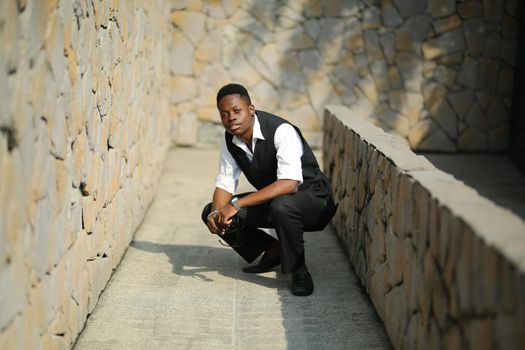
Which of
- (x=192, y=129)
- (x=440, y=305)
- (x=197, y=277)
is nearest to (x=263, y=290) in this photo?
(x=197, y=277)

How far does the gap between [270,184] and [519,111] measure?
4866mm

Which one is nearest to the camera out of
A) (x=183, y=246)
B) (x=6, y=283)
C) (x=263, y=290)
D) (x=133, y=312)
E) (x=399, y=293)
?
(x=6, y=283)

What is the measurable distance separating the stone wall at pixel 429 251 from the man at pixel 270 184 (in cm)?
34

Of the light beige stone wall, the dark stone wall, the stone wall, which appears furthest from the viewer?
the dark stone wall

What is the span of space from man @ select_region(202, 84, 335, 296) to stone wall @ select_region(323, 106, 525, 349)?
34 centimetres

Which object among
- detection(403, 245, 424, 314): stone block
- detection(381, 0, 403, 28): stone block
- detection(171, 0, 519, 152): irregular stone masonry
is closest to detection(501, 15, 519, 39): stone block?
detection(171, 0, 519, 152): irregular stone masonry

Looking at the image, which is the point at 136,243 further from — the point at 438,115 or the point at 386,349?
the point at 438,115

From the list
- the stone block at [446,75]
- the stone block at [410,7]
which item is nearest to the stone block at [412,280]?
the stone block at [446,75]

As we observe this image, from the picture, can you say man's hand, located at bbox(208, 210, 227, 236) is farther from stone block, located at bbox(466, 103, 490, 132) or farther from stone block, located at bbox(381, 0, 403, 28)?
stone block, located at bbox(466, 103, 490, 132)

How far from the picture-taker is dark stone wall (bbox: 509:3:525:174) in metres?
8.53

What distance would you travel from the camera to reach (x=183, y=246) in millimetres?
5691

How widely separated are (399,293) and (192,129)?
18.8 feet

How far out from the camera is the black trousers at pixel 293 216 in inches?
180

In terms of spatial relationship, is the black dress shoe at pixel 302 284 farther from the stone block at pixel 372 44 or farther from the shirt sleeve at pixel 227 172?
the stone block at pixel 372 44
